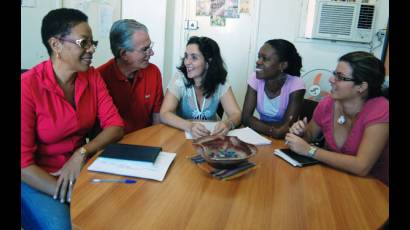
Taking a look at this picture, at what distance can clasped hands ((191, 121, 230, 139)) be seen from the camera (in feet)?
Result: 5.57

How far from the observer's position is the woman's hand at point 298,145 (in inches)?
59.4

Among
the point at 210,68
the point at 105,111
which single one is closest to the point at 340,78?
the point at 210,68

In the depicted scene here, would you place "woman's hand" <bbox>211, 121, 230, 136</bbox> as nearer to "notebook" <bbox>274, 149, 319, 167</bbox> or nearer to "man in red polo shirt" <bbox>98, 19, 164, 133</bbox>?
"notebook" <bbox>274, 149, 319, 167</bbox>

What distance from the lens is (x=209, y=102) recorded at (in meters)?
2.23

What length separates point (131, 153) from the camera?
134 cm

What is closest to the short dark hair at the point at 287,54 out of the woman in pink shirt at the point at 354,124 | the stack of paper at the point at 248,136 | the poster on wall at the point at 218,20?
Answer: the woman in pink shirt at the point at 354,124

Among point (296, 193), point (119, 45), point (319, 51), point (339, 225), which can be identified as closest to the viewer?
point (339, 225)

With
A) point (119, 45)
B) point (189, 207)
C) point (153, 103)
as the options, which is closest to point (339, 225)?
point (189, 207)

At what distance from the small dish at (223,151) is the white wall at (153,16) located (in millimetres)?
2598

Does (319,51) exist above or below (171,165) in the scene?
above

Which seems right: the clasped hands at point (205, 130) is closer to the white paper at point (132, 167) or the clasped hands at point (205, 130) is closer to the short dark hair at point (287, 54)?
the white paper at point (132, 167)

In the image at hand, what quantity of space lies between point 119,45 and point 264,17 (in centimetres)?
210

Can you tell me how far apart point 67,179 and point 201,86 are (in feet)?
3.78
